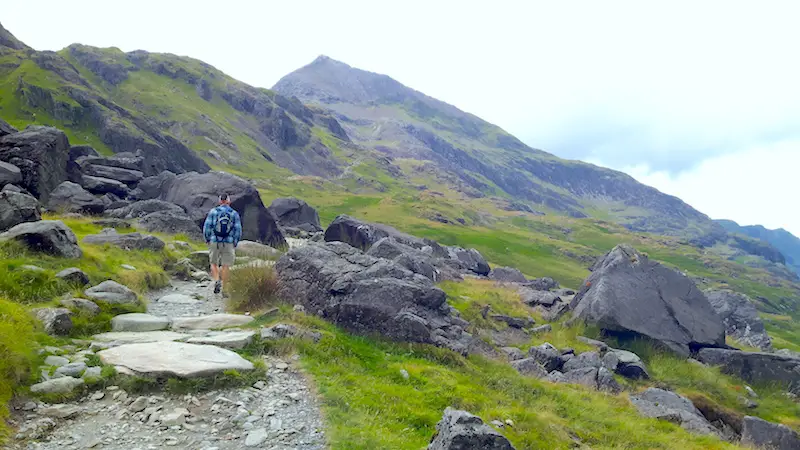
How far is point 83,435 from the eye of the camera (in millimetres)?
8156

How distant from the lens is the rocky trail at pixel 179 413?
8.18 m

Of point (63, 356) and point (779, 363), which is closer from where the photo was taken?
point (63, 356)

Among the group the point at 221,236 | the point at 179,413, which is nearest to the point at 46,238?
the point at 221,236

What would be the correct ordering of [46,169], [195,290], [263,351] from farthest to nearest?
[46,169] → [195,290] → [263,351]

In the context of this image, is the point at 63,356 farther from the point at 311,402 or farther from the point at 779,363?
the point at 779,363

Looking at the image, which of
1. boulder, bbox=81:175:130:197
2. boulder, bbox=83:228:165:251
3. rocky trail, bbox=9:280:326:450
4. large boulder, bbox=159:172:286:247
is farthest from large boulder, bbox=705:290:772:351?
boulder, bbox=81:175:130:197

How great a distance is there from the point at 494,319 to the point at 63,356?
1850cm

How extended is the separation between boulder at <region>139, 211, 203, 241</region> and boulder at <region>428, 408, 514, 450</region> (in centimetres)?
2696

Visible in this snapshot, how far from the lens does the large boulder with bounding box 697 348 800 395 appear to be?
23.0 m

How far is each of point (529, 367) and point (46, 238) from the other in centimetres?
1700

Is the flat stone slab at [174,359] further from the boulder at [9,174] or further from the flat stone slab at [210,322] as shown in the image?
the boulder at [9,174]

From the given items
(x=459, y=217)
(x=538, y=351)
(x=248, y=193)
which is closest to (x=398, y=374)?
(x=538, y=351)

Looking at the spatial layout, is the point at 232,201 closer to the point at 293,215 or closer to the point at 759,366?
the point at 293,215

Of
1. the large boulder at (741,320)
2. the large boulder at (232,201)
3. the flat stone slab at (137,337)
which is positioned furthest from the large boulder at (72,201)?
the large boulder at (741,320)
